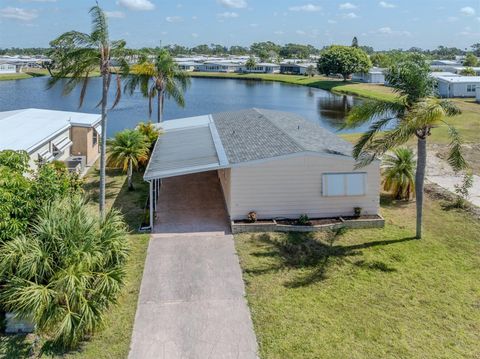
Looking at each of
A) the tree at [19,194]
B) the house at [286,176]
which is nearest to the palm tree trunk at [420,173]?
the house at [286,176]

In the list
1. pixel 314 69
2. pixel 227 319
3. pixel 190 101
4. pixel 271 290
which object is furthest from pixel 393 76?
pixel 314 69

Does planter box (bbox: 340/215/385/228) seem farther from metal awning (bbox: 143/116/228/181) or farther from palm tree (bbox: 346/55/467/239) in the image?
metal awning (bbox: 143/116/228/181)

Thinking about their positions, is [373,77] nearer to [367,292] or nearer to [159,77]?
[159,77]

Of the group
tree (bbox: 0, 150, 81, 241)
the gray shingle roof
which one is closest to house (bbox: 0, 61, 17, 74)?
the gray shingle roof

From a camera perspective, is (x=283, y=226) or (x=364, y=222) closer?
(x=283, y=226)

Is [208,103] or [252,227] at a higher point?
[208,103]

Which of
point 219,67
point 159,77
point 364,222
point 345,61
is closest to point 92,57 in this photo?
point 364,222

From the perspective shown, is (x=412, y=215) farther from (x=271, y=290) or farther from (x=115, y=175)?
(x=115, y=175)

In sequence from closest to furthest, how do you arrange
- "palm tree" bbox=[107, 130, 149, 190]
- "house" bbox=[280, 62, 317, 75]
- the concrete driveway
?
1. the concrete driveway
2. "palm tree" bbox=[107, 130, 149, 190]
3. "house" bbox=[280, 62, 317, 75]
